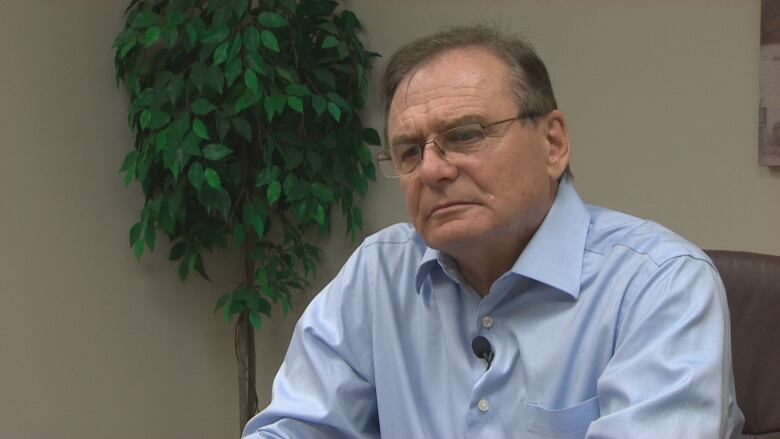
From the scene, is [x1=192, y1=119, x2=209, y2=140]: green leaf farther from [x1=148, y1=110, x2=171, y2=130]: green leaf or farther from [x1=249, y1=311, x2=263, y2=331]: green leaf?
[x1=249, y1=311, x2=263, y2=331]: green leaf

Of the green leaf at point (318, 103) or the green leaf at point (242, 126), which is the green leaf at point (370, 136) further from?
the green leaf at point (242, 126)

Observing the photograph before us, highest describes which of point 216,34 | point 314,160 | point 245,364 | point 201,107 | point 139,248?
point 216,34

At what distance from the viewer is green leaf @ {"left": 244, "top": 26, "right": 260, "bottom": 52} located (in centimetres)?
249

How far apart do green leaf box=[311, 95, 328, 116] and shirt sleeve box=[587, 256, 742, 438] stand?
1569 mm

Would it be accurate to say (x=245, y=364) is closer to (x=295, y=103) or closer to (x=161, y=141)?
(x=161, y=141)

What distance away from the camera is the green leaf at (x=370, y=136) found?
2.87 metres

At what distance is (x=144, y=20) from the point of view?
8.42 ft

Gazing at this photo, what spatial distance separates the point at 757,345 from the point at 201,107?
5.65 ft

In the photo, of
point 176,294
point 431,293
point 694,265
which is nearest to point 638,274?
point 694,265

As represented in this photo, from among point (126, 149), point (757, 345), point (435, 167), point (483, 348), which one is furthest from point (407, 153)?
point (126, 149)

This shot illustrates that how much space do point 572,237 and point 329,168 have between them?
A: 1.53 m

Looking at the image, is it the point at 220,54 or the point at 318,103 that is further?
the point at 318,103

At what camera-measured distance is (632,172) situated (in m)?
2.71

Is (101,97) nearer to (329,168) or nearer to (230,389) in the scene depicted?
(329,168)
